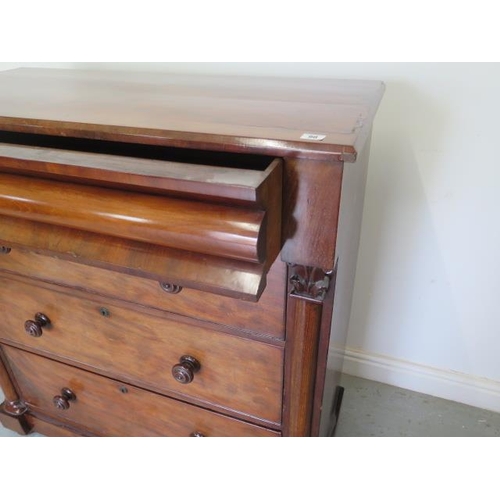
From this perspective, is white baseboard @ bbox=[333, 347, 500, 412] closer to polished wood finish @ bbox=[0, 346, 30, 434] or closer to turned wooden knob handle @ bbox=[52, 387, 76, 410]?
turned wooden knob handle @ bbox=[52, 387, 76, 410]

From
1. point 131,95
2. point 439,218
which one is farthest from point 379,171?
point 131,95

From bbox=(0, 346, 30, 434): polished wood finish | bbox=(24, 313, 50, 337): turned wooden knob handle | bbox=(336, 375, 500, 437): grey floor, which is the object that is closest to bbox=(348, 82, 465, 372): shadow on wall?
bbox=(336, 375, 500, 437): grey floor

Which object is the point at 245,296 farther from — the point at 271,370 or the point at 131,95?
the point at 131,95

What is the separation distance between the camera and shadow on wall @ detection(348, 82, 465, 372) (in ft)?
3.18

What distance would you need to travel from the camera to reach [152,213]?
497 millimetres

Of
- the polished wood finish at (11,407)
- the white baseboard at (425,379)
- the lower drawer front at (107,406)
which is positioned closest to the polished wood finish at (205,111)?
the lower drawer front at (107,406)

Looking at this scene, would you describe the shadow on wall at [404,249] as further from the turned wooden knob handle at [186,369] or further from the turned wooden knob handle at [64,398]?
the turned wooden knob handle at [64,398]

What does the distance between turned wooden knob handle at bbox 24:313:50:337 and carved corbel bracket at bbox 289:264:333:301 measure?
22.8 inches

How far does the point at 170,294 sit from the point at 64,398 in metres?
0.52

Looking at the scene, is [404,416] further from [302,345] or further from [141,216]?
[141,216]

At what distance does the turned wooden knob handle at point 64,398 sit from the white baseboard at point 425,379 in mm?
859

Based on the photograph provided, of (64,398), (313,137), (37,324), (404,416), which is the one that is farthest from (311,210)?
(404,416)
